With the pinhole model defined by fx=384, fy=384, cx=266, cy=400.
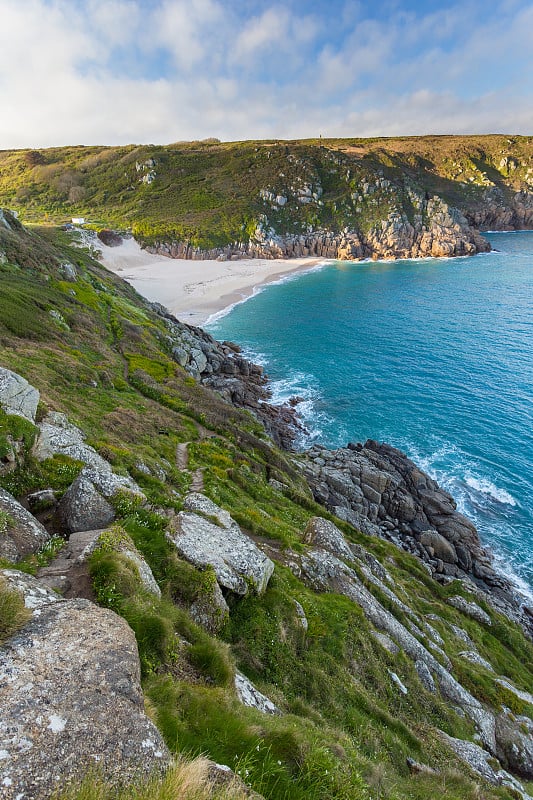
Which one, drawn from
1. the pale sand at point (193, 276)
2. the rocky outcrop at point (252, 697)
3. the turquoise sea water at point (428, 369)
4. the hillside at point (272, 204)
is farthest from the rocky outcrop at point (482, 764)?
the hillside at point (272, 204)

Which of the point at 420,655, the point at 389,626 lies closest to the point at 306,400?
the point at 389,626

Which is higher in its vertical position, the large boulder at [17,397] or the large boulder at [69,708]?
the large boulder at [17,397]

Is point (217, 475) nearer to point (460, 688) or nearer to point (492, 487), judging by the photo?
point (460, 688)

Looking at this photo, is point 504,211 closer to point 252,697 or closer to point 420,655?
point 420,655

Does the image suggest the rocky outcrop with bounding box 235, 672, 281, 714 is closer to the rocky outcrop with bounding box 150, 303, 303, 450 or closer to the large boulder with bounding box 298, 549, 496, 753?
the large boulder with bounding box 298, 549, 496, 753

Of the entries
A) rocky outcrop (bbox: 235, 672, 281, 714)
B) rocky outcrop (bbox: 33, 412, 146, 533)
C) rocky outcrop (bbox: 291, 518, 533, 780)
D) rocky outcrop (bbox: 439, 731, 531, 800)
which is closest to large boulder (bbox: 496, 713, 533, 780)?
rocky outcrop (bbox: 291, 518, 533, 780)

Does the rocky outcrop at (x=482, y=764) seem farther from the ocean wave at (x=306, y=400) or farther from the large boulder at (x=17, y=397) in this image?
the ocean wave at (x=306, y=400)
